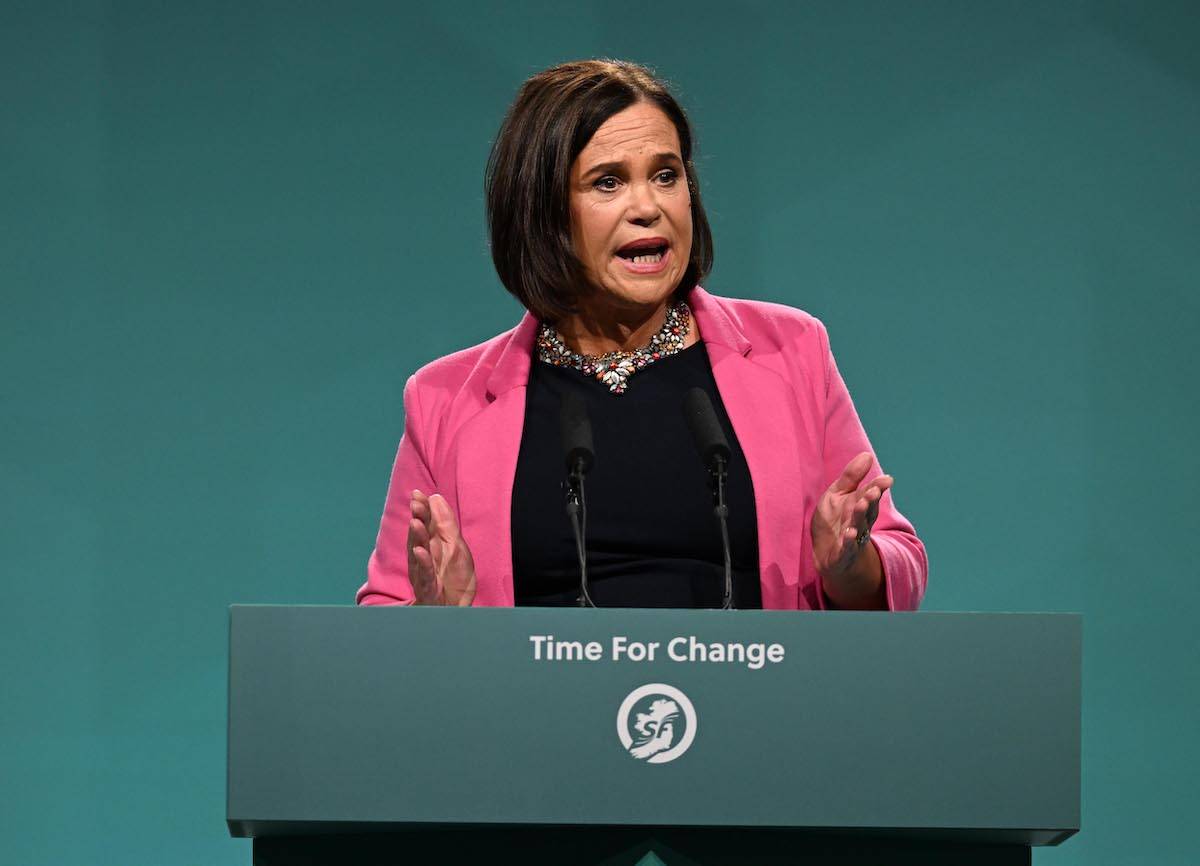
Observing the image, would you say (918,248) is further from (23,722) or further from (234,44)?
(23,722)

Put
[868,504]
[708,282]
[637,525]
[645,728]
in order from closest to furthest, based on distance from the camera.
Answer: [645,728]
[868,504]
[637,525]
[708,282]

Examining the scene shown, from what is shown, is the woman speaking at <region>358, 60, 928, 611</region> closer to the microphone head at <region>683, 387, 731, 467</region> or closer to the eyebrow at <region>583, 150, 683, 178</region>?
the eyebrow at <region>583, 150, 683, 178</region>

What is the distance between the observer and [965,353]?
3297 mm

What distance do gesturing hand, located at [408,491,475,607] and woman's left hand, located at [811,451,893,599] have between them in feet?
1.25

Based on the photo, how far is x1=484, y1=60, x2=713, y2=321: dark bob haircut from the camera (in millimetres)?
2193

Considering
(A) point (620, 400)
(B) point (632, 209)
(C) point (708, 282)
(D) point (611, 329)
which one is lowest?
(A) point (620, 400)

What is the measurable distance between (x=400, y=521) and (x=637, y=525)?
0.32m

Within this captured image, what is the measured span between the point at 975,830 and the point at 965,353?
1.96 metres

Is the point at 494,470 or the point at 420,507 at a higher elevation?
the point at 494,470

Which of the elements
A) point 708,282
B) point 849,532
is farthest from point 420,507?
point 708,282

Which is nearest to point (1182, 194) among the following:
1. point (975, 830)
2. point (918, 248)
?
point (918, 248)

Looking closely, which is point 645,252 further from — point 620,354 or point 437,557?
point 437,557

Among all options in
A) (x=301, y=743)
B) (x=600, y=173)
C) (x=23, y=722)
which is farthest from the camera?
(x=23, y=722)

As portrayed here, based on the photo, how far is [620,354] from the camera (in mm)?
2250
